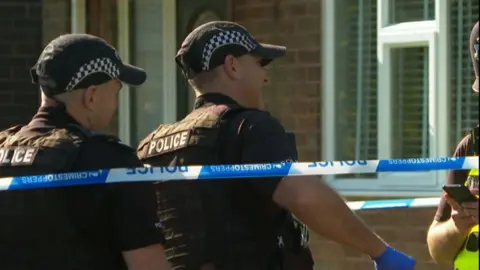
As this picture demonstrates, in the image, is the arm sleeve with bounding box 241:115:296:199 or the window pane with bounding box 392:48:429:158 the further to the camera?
the window pane with bounding box 392:48:429:158

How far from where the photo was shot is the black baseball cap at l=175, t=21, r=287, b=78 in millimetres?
3789

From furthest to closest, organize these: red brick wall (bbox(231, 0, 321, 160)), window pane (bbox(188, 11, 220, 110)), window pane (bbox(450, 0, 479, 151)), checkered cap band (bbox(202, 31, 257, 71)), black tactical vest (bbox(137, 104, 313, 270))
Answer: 1. window pane (bbox(188, 11, 220, 110))
2. red brick wall (bbox(231, 0, 321, 160))
3. window pane (bbox(450, 0, 479, 151))
4. checkered cap band (bbox(202, 31, 257, 71))
5. black tactical vest (bbox(137, 104, 313, 270))

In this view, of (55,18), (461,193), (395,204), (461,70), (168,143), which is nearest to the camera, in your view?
(461,193)

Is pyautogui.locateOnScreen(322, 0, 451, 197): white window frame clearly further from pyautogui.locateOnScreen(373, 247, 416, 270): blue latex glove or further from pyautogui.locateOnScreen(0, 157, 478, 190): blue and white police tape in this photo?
pyautogui.locateOnScreen(373, 247, 416, 270): blue latex glove

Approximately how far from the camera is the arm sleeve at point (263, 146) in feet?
11.5

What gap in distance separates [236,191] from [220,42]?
58cm

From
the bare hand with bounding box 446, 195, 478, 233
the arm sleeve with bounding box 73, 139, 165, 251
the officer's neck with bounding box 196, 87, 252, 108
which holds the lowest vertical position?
the bare hand with bounding box 446, 195, 478, 233

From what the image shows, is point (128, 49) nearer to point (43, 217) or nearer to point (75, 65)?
point (75, 65)

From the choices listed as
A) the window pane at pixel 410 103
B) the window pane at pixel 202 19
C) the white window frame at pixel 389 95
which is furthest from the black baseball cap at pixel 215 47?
the window pane at pixel 202 19

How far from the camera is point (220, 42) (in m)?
3.79

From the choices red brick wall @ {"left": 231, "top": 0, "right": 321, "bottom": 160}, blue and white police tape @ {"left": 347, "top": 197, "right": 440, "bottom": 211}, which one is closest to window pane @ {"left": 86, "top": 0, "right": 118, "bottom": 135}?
red brick wall @ {"left": 231, "top": 0, "right": 321, "bottom": 160}

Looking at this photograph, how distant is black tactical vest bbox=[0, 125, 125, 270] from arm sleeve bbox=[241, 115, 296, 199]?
21.3 inches

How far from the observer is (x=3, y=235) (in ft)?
11.0

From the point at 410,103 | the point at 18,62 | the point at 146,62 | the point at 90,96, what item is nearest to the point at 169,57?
the point at 146,62
